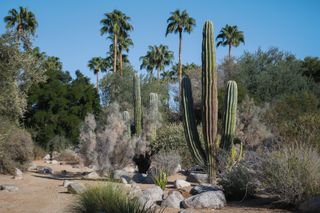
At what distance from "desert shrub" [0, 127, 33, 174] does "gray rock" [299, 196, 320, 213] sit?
12808 millimetres

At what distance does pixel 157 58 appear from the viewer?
4953cm

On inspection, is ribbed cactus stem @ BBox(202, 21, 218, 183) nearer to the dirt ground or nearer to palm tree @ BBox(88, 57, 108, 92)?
the dirt ground

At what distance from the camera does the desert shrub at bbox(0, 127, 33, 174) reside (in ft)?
54.3

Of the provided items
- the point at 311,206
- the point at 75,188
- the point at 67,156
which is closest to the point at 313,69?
the point at 67,156

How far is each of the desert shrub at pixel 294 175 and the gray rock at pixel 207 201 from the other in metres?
1.07

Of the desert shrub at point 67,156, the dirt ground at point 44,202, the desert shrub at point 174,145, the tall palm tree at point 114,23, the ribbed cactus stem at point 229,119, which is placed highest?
the tall palm tree at point 114,23

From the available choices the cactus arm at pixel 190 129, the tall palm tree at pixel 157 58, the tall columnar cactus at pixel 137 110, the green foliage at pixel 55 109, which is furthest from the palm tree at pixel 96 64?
the cactus arm at pixel 190 129

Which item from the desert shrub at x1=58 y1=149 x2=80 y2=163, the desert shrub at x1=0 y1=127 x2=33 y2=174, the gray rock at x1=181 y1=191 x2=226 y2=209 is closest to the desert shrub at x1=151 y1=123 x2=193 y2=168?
the desert shrub at x1=0 y1=127 x2=33 y2=174

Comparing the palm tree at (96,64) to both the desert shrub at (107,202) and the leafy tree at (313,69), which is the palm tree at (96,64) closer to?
the leafy tree at (313,69)

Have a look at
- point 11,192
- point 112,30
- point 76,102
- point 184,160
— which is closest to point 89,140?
point 11,192

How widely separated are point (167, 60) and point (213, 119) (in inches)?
1480

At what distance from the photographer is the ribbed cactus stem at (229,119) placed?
13.1m

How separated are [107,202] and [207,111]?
21.5 ft

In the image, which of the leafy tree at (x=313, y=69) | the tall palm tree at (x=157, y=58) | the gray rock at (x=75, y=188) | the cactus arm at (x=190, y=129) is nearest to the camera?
the gray rock at (x=75, y=188)
